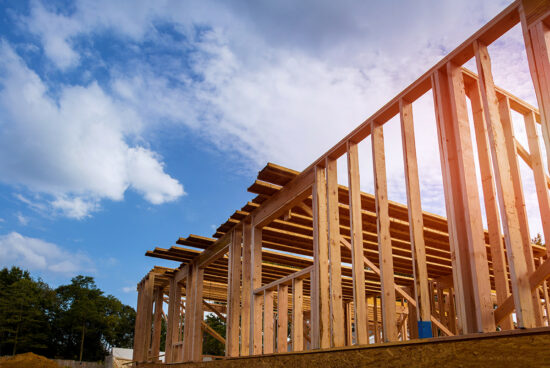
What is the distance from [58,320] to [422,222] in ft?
184

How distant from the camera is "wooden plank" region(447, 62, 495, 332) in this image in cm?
466

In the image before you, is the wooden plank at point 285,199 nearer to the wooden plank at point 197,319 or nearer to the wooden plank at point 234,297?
the wooden plank at point 234,297

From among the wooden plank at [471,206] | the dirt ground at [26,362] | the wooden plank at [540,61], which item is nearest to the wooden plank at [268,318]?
the wooden plank at [471,206]

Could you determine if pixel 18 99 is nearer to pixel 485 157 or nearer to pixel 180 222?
pixel 180 222

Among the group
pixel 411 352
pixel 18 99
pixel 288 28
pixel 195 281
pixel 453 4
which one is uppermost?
pixel 18 99

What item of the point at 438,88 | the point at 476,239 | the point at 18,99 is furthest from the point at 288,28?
the point at 18,99

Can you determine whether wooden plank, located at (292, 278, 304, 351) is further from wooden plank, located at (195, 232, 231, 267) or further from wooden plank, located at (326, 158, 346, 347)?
wooden plank, located at (195, 232, 231, 267)

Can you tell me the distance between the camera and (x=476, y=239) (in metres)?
4.90

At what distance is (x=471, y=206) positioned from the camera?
5020 millimetres

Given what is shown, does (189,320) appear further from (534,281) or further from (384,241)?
(534,281)

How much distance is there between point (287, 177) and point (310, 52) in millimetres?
9148

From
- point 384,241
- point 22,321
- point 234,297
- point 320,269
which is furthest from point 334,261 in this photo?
point 22,321

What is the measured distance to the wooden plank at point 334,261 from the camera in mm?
7055

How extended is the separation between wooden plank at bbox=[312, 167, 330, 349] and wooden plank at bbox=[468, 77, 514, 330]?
2470mm
